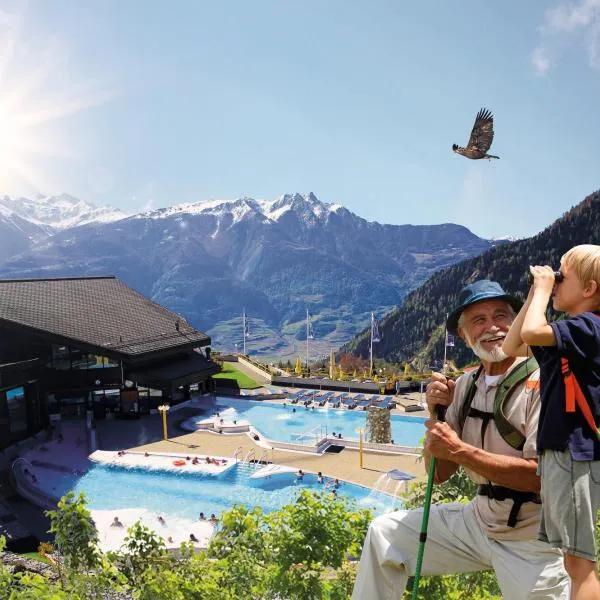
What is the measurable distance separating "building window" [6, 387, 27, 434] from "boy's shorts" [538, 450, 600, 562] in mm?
29745

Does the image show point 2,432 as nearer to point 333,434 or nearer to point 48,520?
point 48,520

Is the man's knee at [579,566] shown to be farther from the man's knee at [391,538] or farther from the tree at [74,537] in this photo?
the tree at [74,537]

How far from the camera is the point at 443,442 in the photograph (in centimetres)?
313

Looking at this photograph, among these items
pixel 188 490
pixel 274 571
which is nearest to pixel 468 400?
pixel 274 571

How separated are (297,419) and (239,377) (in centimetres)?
1175

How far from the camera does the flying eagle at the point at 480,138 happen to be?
1023 centimetres

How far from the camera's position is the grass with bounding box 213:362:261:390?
43.9 meters

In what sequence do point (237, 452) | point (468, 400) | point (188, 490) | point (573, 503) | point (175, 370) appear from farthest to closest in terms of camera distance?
point (175, 370), point (237, 452), point (188, 490), point (468, 400), point (573, 503)

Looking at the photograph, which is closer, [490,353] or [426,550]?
[490,353]

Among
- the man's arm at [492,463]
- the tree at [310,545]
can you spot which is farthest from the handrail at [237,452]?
the man's arm at [492,463]

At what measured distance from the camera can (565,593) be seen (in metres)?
2.78

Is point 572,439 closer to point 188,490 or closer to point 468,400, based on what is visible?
point 468,400

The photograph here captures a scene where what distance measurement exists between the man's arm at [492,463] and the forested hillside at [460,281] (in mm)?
82097

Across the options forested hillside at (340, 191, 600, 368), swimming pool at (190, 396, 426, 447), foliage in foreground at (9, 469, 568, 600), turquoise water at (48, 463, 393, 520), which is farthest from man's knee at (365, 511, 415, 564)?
forested hillside at (340, 191, 600, 368)
